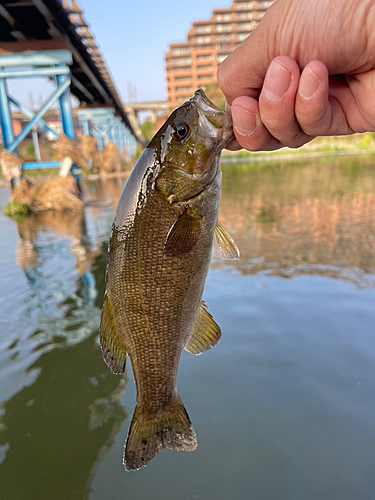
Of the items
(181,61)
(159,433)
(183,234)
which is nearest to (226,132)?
(183,234)

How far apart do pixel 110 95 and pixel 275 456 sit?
86.7 feet

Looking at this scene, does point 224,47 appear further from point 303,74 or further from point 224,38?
point 303,74

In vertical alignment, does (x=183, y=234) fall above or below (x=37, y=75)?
below

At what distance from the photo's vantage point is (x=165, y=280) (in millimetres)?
2041

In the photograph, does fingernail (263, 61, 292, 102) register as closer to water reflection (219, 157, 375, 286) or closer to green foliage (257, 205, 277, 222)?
water reflection (219, 157, 375, 286)

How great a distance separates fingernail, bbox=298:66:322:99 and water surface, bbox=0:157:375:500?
8.64ft

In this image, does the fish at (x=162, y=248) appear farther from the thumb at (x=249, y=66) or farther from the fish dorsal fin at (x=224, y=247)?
the thumb at (x=249, y=66)

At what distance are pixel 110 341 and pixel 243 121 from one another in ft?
4.56

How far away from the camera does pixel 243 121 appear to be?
80.7 inches

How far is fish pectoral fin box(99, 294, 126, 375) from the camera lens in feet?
6.80

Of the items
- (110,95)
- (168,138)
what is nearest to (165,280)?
(168,138)

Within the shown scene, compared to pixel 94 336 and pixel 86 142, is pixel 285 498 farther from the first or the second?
pixel 86 142

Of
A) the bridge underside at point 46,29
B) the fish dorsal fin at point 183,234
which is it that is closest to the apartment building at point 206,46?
the bridge underside at point 46,29

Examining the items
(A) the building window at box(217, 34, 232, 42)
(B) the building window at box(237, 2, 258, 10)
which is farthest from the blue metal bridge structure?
(B) the building window at box(237, 2, 258, 10)
